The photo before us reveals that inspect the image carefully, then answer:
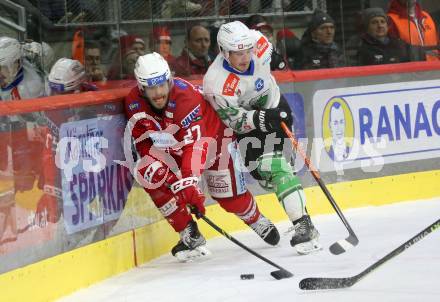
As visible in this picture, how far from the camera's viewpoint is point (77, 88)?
712 centimetres

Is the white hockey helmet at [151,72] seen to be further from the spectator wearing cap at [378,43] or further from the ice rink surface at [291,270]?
the spectator wearing cap at [378,43]

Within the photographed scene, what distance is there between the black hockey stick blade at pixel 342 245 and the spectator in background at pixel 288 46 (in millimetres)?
2237

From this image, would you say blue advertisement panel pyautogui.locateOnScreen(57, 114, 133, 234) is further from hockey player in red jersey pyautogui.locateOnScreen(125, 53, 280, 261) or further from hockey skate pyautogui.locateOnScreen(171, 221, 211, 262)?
hockey skate pyautogui.locateOnScreen(171, 221, 211, 262)

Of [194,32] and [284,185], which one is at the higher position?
[194,32]

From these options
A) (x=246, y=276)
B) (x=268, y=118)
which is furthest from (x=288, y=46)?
(x=246, y=276)

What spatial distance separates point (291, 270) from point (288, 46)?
269 cm

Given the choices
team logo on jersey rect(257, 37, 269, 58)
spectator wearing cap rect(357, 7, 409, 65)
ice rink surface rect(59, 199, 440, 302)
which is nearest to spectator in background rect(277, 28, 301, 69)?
spectator wearing cap rect(357, 7, 409, 65)

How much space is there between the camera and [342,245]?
624 cm

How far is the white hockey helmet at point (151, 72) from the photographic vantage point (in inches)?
249

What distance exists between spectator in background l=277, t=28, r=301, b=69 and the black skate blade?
2737 millimetres

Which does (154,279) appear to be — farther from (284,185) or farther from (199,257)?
(284,185)

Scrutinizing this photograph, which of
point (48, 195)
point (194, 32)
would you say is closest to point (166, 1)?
point (194, 32)

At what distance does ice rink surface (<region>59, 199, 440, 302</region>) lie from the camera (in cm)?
534

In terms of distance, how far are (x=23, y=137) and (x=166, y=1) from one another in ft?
8.72
